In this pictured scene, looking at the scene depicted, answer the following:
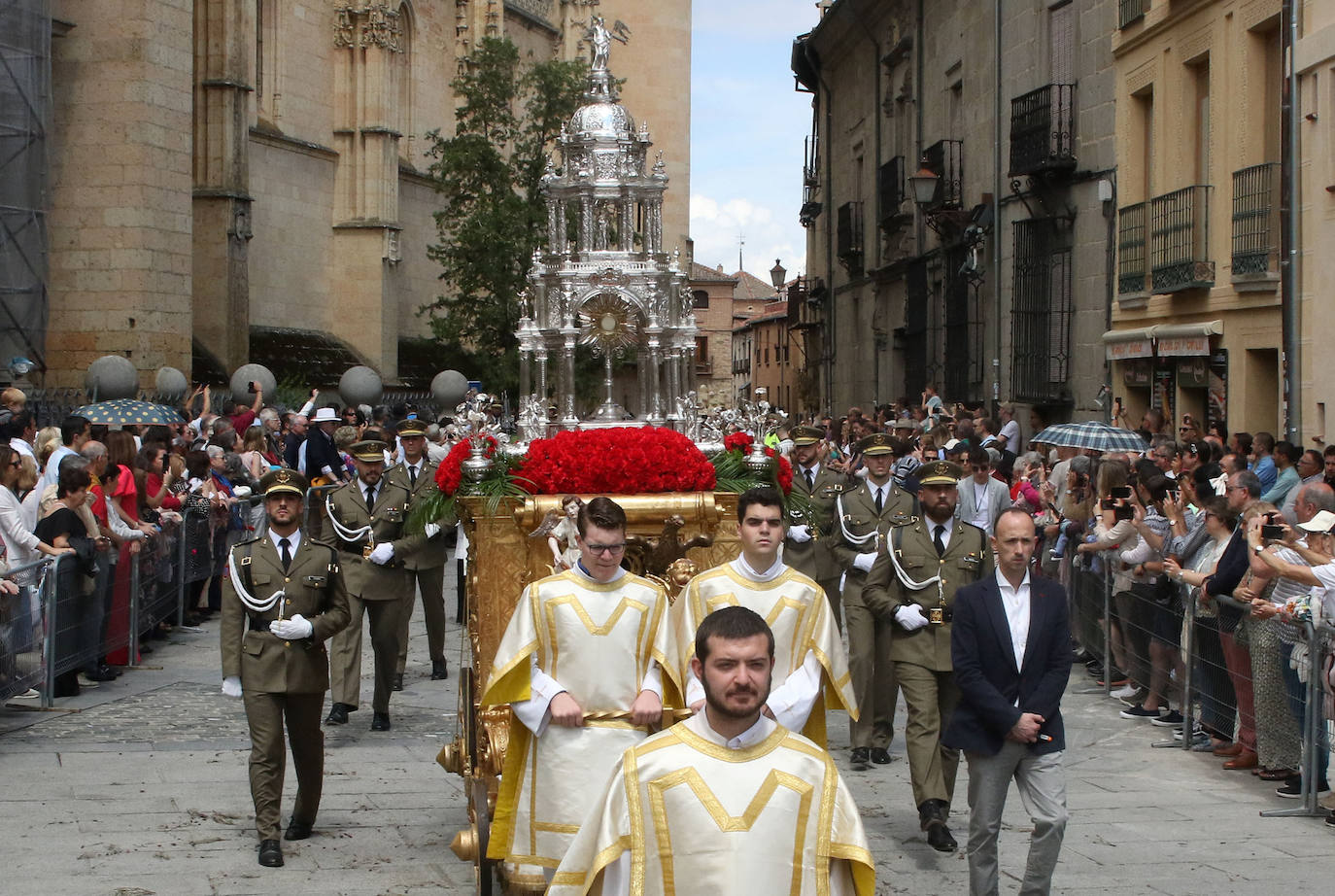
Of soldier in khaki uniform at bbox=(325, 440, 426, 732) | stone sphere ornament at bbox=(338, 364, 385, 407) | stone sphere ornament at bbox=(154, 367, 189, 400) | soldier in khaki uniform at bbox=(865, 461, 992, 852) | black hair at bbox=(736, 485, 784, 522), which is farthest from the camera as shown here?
stone sphere ornament at bbox=(338, 364, 385, 407)

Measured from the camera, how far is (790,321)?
47.1 meters

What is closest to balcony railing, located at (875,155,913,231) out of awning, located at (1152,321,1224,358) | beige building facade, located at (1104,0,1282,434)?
beige building facade, located at (1104,0,1282,434)

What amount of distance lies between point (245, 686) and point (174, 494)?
811cm

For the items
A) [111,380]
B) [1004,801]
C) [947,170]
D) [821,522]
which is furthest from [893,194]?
[1004,801]

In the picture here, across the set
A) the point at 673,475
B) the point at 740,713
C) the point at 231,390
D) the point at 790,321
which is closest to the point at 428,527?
the point at 673,475

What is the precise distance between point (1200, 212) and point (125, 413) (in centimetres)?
1137

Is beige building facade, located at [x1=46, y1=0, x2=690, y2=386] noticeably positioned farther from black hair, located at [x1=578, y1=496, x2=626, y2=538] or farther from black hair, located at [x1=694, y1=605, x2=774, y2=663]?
black hair, located at [x1=694, y1=605, x2=774, y2=663]

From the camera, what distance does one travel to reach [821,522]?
11016 millimetres

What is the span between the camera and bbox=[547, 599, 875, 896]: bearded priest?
3932 mm

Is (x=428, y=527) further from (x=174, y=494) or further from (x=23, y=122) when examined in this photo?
(x=23, y=122)

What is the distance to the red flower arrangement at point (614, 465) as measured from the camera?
26.8ft

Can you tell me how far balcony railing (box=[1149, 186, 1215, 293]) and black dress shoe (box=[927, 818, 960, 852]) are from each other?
10500mm

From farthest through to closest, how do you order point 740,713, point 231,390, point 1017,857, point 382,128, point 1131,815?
point 382,128
point 231,390
point 1131,815
point 1017,857
point 740,713

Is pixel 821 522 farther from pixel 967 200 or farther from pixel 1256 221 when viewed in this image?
pixel 967 200
